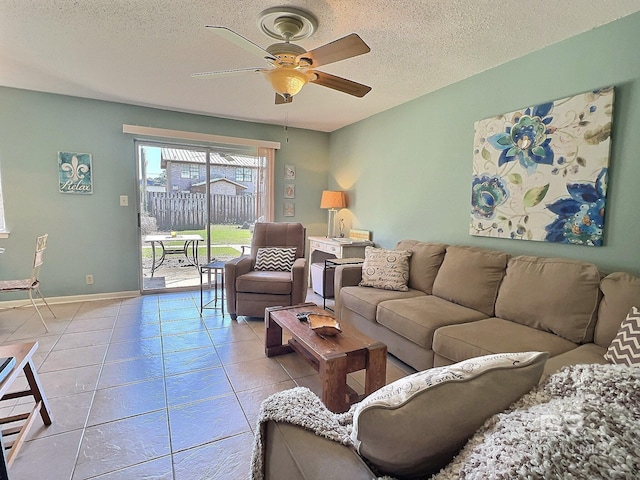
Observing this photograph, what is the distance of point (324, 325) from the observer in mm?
2029

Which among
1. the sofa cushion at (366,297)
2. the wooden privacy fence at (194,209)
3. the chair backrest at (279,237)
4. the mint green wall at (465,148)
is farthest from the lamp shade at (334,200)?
the sofa cushion at (366,297)

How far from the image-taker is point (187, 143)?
4340 mm

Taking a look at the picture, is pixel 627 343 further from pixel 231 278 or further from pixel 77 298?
pixel 77 298

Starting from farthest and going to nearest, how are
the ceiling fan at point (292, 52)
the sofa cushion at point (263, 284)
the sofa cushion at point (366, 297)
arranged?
the sofa cushion at point (263, 284), the sofa cushion at point (366, 297), the ceiling fan at point (292, 52)

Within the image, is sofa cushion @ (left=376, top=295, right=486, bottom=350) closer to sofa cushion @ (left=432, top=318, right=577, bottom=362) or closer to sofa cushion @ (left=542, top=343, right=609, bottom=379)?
sofa cushion @ (left=432, top=318, right=577, bottom=362)

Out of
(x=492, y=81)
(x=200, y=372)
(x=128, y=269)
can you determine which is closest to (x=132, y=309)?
(x=128, y=269)

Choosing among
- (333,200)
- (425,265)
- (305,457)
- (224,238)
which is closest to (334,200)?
(333,200)

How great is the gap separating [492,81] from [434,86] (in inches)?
22.8

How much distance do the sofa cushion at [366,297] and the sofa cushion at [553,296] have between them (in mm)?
761

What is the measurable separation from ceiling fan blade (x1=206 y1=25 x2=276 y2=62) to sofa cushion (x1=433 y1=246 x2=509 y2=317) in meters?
2.04

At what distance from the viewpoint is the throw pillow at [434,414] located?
0.67 m

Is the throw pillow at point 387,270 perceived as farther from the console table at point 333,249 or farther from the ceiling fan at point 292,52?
the ceiling fan at point 292,52

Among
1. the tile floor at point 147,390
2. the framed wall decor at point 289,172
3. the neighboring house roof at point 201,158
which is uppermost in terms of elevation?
the neighboring house roof at point 201,158

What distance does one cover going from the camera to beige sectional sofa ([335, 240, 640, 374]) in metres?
1.79
